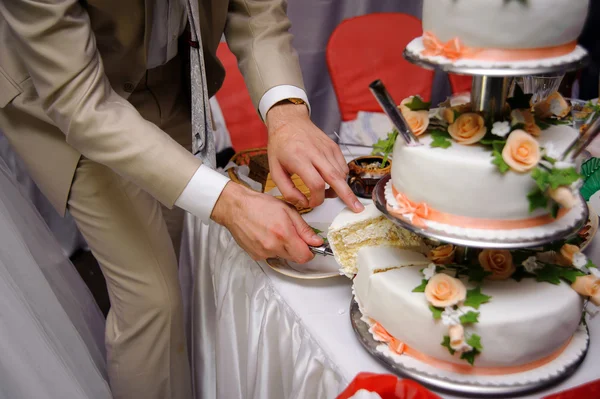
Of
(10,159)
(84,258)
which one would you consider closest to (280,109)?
(10,159)

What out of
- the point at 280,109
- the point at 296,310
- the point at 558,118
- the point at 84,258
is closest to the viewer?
the point at 558,118

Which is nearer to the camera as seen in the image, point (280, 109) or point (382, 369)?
point (382, 369)

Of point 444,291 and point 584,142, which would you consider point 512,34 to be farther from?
point 444,291

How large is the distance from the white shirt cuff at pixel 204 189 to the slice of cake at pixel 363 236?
27 cm

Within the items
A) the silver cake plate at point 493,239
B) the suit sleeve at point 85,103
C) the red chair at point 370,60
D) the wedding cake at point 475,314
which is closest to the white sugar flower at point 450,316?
the wedding cake at point 475,314

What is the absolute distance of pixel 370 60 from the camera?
2535 mm

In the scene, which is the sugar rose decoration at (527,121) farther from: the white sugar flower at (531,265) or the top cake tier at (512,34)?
the white sugar flower at (531,265)

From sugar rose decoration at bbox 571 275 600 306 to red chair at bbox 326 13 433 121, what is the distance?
1595 millimetres

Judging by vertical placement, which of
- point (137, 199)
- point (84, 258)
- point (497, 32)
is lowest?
point (84, 258)

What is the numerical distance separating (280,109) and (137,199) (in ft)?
1.43

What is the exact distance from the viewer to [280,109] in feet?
4.33

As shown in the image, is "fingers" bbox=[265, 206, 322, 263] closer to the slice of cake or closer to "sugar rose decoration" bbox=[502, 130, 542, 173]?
the slice of cake

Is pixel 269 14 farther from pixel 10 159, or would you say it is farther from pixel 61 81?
pixel 10 159

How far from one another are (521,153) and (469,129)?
0.28 ft
